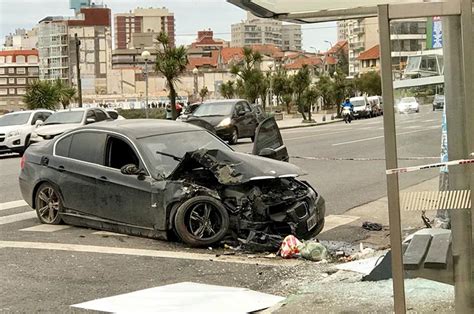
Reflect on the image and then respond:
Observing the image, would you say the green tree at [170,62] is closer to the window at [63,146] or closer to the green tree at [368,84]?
the window at [63,146]

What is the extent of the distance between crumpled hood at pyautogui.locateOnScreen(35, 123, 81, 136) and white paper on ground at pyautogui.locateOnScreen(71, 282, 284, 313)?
659 inches

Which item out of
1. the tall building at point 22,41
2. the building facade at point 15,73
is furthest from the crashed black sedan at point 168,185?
the tall building at point 22,41

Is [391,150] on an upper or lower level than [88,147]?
lower

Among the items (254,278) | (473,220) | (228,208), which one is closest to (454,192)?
(473,220)

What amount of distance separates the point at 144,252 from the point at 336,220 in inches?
121

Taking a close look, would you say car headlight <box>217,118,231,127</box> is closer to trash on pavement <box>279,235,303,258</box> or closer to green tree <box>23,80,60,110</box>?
trash on pavement <box>279,235,303,258</box>

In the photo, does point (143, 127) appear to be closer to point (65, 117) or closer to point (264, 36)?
point (65, 117)

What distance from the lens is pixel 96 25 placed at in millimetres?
142000

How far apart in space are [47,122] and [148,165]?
52.2 ft

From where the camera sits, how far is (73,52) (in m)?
122

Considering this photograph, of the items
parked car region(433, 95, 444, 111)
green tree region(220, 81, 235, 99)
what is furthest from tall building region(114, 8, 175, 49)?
parked car region(433, 95, 444, 111)

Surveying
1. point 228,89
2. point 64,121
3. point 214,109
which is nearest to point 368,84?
point 228,89

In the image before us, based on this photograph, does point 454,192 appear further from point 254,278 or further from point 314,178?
point 314,178

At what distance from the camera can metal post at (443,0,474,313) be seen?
356 cm
